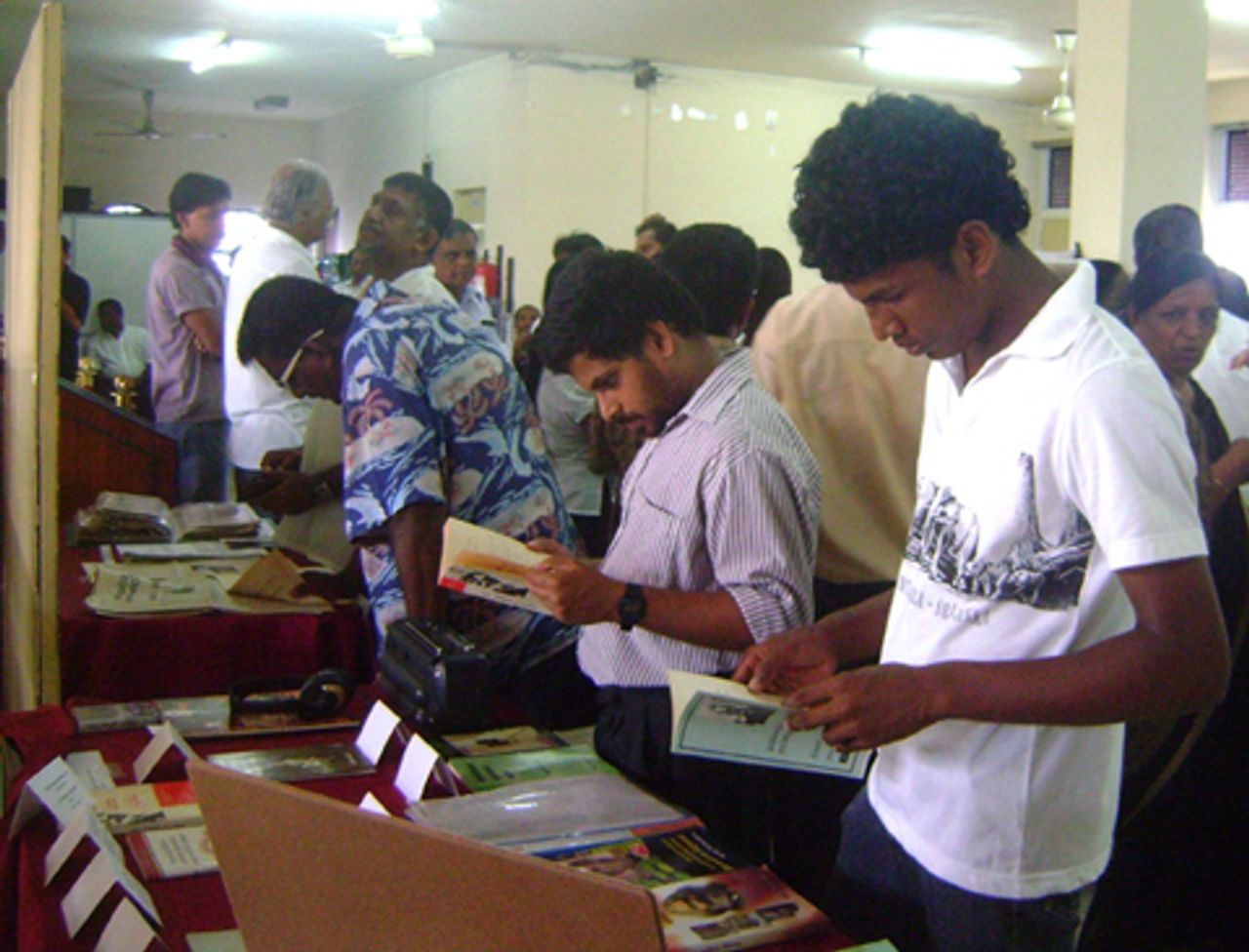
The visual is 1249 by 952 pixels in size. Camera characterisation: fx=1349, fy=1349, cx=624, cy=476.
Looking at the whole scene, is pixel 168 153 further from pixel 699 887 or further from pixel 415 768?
pixel 699 887

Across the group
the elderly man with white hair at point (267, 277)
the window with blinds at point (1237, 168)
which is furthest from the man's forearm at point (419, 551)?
the window with blinds at point (1237, 168)

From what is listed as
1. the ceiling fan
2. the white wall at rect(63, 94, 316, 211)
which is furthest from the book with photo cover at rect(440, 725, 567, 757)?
the white wall at rect(63, 94, 316, 211)

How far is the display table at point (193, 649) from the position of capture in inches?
101

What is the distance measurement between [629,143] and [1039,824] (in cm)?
771

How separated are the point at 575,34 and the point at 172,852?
22.8ft

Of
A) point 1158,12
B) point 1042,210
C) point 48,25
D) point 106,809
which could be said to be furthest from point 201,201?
point 1042,210

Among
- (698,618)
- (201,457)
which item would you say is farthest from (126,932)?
(201,457)

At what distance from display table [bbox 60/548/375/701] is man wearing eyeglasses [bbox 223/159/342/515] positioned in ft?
4.22

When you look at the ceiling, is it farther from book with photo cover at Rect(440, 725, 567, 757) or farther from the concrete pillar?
book with photo cover at Rect(440, 725, 567, 757)

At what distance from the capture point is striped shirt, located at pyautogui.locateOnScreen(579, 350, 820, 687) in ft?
5.65

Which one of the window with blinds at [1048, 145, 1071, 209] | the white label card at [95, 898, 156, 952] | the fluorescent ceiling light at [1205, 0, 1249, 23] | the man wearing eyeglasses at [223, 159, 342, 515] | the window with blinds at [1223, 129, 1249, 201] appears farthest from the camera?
the window with blinds at [1048, 145, 1071, 209]

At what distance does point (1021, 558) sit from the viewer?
47.4 inches

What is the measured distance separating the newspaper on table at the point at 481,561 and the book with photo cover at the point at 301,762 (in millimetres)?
285

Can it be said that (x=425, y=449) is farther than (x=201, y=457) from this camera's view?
No
